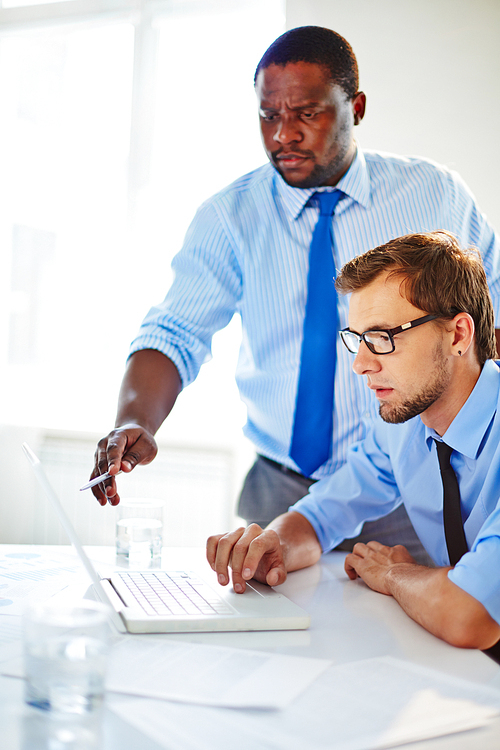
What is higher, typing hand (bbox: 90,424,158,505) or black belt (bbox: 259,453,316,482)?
typing hand (bbox: 90,424,158,505)

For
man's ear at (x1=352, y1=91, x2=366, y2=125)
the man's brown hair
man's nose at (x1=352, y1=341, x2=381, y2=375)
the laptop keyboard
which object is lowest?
the laptop keyboard

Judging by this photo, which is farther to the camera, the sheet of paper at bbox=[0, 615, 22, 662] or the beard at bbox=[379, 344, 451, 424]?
the beard at bbox=[379, 344, 451, 424]

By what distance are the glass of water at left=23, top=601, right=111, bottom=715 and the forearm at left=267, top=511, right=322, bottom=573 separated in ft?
2.10

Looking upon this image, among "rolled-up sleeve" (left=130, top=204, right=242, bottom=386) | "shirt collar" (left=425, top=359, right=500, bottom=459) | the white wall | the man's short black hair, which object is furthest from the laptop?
the white wall

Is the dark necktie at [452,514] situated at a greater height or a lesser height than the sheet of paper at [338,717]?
greater

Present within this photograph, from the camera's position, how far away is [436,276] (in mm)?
1277

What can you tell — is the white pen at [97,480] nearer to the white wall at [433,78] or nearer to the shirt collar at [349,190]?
the shirt collar at [349,190]

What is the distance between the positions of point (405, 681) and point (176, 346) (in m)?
1.12

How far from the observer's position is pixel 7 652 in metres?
0.78

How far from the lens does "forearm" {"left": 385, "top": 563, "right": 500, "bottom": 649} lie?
88cm

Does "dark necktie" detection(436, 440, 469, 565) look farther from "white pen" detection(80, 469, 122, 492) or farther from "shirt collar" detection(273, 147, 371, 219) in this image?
"shirt collar" detection(273, 147, 371, 219)

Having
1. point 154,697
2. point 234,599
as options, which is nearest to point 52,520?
point 234,599

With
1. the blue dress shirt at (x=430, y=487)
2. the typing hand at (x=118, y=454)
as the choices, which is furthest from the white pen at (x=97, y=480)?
the blue dress shirt at (x=430, y=487)

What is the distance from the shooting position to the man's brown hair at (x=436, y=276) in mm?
1264
